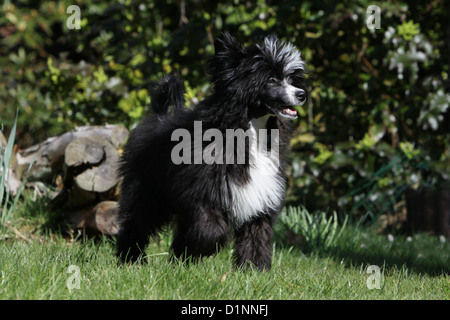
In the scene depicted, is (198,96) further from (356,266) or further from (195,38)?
(356,266)

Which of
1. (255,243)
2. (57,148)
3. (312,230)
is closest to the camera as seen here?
(255,243)

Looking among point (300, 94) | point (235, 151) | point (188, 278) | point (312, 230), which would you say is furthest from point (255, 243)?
point (312, 230)

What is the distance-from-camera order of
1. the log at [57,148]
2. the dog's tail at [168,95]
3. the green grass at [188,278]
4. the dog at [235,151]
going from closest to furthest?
the green grass at [188,278], the dog at [235,151], the dog's tail at [168,95], the log at [57,148]

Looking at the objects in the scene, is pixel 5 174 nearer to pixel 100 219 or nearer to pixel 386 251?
pixel 100 219

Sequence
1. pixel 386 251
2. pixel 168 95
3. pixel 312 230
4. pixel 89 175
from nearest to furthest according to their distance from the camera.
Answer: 1. pixel 168 95
2. pixel 89 175
3. pixel 386 251
4. pixel 312 230

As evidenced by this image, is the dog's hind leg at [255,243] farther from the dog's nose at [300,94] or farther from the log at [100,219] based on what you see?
the log at [100,219]

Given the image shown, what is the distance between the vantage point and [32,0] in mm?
9586

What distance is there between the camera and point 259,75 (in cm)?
368

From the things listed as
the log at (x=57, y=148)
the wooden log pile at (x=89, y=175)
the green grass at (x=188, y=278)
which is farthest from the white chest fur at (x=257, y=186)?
the log at (x=57, y=148)

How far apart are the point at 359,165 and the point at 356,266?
6.01 ft

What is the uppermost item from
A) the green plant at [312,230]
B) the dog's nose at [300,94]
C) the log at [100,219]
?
the dog's nose at [300,94]

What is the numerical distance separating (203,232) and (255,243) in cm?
40

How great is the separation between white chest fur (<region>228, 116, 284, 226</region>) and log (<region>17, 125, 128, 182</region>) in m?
2.09

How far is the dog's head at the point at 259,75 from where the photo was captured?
3.67 m
